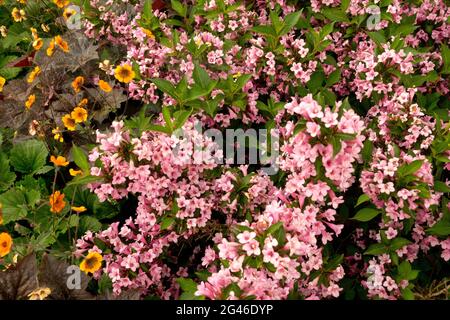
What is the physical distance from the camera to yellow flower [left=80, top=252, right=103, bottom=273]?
210 centimetres

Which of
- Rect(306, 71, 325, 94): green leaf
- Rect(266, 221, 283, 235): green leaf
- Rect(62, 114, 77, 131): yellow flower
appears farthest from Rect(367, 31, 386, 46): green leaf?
Rect(62, 114, 77, 131): yellow flower

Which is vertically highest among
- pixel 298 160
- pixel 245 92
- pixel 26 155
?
pixel 245 92

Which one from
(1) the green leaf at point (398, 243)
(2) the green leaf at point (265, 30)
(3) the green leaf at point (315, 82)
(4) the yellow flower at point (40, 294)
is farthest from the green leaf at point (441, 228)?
(4) the yellow flower at point (40, 294)

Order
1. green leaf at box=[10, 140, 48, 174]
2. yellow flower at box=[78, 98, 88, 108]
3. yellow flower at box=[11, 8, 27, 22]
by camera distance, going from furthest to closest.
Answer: yellow flower at box=[11, 8, 27, 22] → green leaf at box=[10, 140, 48, 174] → yellow flower at box=[78, 98, 88, 108]

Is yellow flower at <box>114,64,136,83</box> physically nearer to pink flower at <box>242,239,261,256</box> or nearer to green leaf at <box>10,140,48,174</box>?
green leaf at <box>10,140,48,174</box>

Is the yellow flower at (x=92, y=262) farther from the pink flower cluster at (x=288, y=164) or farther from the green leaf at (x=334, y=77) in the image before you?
the green leaf at (x=334, y=77)

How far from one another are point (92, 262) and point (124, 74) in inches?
41.1

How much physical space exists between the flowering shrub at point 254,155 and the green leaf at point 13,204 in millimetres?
13

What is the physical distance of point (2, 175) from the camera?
10.1 ft

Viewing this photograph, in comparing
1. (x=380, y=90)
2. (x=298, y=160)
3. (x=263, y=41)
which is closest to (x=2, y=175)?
(x=263, y=41)

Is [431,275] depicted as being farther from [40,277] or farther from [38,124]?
[38,124]

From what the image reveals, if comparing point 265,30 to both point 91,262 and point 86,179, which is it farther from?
point 91,262

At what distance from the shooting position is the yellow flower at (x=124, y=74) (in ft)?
8.49

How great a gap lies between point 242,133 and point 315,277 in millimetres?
856
